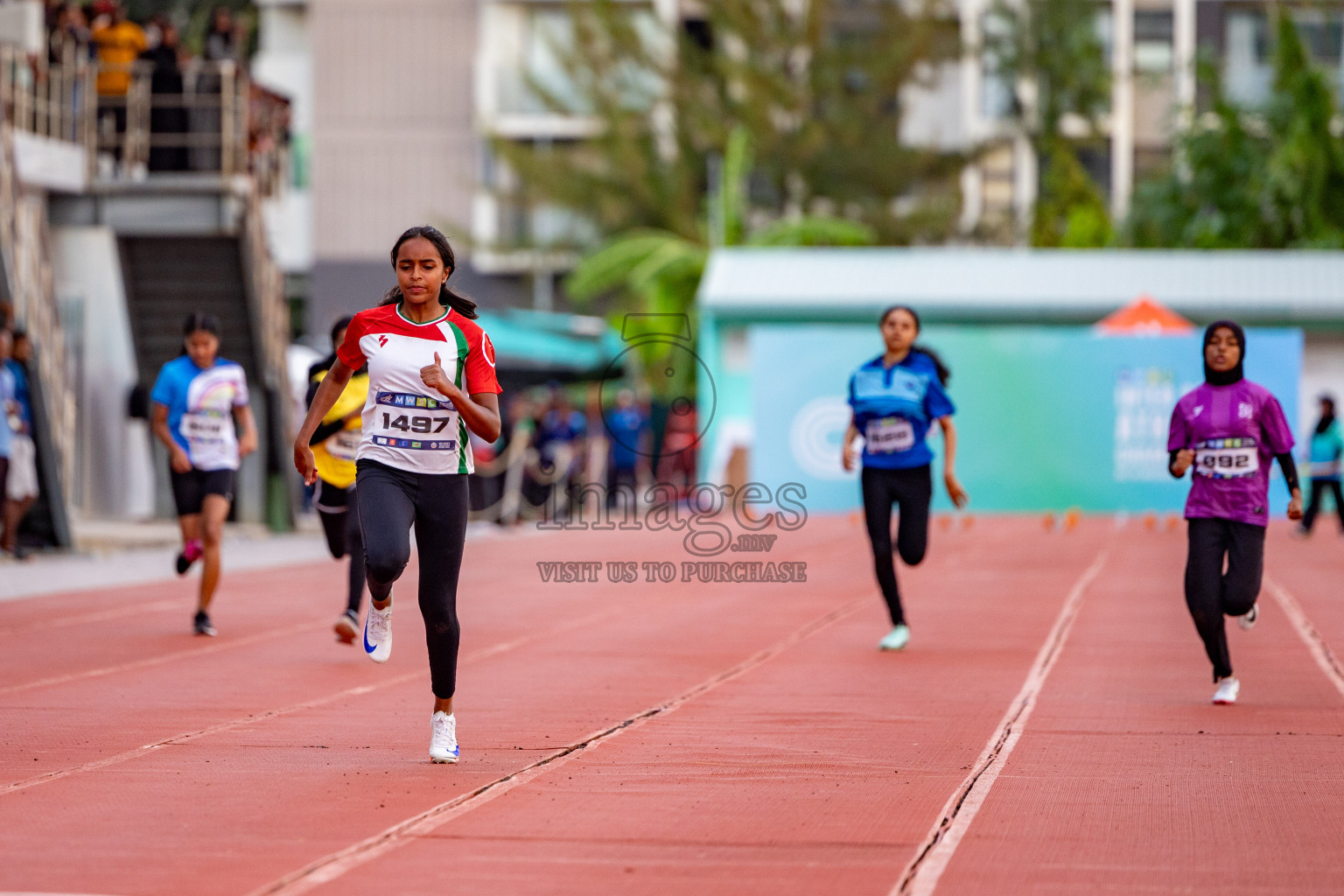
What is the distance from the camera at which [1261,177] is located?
44.6 meters

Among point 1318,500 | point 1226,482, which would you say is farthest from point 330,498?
point 1318,500

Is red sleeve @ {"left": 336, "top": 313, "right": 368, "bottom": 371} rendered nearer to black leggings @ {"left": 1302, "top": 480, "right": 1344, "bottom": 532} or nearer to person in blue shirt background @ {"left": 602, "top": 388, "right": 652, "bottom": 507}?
black leggings @ {"left": 1302, "top": 480, "right": 1344, "bottom": 532}

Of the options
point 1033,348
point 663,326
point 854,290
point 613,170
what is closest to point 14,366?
point 1033,348

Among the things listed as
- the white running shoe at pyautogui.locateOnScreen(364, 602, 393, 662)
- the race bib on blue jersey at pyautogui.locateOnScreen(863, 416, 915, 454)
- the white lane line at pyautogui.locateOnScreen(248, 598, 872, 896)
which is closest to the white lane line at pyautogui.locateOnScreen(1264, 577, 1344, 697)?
the race bib on blue jersey at pyautogui.locateOnScreen(863, 416, 915, 454)

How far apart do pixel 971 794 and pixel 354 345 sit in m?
2.79

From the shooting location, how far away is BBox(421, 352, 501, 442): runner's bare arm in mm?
7367

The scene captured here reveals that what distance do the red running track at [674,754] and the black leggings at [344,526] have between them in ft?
1.53

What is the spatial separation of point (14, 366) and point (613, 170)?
36115mm

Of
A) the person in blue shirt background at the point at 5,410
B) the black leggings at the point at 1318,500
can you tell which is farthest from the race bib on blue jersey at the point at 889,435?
the black leggings at the point at 1318,500

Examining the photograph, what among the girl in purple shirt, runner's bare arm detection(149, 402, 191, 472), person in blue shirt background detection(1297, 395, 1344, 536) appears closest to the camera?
the girl in purple shirt

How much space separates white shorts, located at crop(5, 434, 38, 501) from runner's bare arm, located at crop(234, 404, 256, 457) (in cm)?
606

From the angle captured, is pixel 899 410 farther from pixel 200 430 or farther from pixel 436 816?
pixel 436 816

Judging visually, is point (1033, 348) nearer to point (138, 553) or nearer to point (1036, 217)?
point (138, 553)

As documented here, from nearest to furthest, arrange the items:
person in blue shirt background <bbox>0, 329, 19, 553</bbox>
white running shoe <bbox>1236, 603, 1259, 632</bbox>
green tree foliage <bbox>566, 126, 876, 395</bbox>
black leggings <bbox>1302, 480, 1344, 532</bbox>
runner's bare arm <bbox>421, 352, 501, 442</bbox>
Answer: runner's bare arm <bbox>421, 352, 501, 442</bbox> < white running shoe <bbox>1236, 603, 1259, 632</bbox> < person in blue shirt background <bbox>0, 329, 19, 553</bbox> < black leggings <bbox>1302, 480, 1344, 532</bbox> < green tree foliage <bbox>566, 126, 876, 395</bbox>
